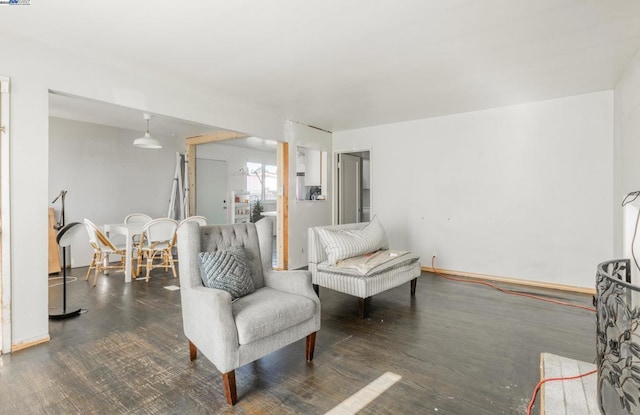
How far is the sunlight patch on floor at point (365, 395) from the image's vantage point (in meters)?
1.74

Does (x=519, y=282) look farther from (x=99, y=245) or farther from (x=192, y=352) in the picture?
(x=99, y=245)

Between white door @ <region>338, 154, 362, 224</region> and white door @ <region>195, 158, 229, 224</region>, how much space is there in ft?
10.1

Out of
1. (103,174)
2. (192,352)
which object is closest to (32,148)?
(192,352)

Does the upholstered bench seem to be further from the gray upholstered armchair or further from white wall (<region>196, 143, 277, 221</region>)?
white wall (<region>196, 143, 277, 221</region>)

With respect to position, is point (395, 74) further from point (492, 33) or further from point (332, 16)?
point (332, 16)

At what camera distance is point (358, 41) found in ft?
8.63

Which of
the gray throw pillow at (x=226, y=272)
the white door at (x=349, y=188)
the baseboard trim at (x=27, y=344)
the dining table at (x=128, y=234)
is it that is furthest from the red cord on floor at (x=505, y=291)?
the baseboard trim at (x=27, y=344)

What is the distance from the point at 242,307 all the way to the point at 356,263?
155cm

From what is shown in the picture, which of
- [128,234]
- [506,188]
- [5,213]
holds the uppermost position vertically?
[506,188]

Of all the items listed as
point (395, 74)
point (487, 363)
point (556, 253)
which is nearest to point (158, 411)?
point (487, 363)

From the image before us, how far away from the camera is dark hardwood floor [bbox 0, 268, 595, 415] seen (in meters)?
1.81

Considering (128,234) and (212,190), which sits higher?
(212,190)

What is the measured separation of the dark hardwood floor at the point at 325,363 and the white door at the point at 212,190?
3.90 m

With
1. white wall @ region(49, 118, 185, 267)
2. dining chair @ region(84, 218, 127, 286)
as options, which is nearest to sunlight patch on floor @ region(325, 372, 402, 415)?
dining chair @ region(84, 218, 127, 286)
